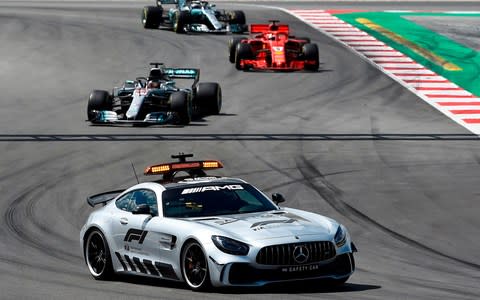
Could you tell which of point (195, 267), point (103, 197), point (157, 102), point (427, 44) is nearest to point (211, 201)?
point (195, 267)

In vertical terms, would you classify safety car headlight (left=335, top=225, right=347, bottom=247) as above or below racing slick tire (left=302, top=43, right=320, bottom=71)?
above

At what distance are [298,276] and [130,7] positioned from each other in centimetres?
4349

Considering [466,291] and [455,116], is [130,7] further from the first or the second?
[466,291]

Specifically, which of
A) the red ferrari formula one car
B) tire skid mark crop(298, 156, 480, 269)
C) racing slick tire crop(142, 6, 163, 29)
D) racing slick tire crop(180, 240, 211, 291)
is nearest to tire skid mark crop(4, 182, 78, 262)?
racing slick tire crop(180, 240, 211, 291)

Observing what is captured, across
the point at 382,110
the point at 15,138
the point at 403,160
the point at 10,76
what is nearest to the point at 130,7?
the point at 10,76

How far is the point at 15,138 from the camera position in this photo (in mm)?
27125

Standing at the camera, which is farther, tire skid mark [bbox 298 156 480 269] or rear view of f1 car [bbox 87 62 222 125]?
rear view of f1 car [bbox 87 62 222 125]

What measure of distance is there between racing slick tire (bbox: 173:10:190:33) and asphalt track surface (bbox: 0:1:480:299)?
0.50m

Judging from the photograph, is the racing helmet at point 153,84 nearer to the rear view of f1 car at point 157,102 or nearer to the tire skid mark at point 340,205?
the rear view of f1 car at point 157,102

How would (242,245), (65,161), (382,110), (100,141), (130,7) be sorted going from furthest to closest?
1. (130,7)
2. (382,110)
3. (100,141)
4. (65,161)
5. (242,245)

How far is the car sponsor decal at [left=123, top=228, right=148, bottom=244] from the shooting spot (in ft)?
44.1

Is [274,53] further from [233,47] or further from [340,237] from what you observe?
[340,237]

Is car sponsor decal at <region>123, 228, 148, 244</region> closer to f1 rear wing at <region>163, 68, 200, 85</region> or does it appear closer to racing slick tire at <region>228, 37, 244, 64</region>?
f1 rear wing at <region>163, 68, 200, 85</region>

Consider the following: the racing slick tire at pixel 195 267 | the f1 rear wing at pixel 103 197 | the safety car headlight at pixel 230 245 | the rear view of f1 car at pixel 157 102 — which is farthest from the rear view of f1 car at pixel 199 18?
the safety car headlight at pixel 230 245
